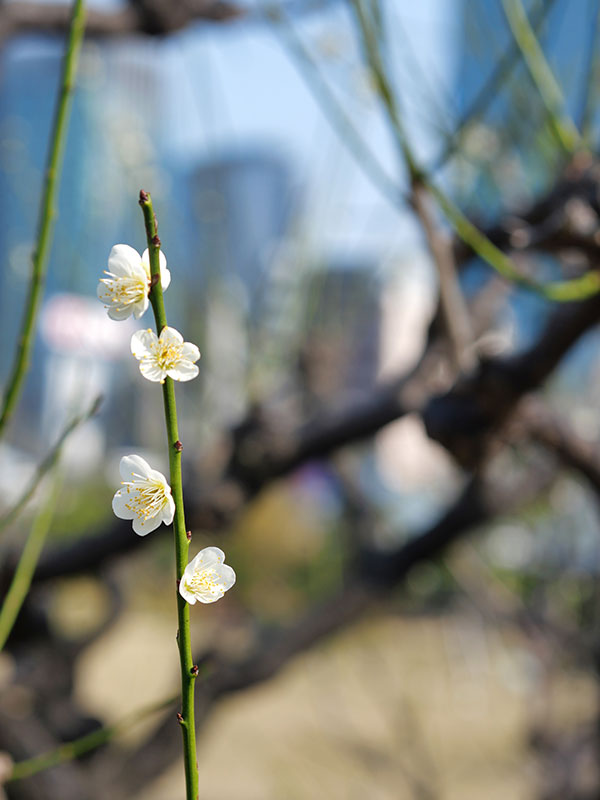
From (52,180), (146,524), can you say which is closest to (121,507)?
(146,524)

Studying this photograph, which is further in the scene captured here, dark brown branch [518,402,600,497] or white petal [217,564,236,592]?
dark brown branch [518,402,600,497]

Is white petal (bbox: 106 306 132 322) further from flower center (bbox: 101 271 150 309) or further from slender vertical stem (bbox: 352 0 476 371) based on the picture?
slender vertical stem (bbox: 352 0 476 371)

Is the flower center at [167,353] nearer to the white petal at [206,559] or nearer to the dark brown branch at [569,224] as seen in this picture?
the white petal at [206,559]

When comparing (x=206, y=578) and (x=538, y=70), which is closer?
(x=206, y=578)

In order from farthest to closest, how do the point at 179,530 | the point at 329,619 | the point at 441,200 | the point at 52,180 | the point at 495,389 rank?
1. the point at 329,619
2. the point at 495,389
3. the point at 441,200
4. the point at 52,180
5. the point at 179,530

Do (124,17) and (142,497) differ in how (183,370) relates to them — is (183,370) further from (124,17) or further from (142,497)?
(124,17)

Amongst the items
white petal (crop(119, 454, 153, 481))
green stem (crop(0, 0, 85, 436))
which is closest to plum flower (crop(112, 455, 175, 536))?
white petal (crop(119, 454, 153, 481))

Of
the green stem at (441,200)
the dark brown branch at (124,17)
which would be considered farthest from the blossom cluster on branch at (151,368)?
the dark brown branch at (124,17)

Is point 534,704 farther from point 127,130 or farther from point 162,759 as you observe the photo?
point 127,130
